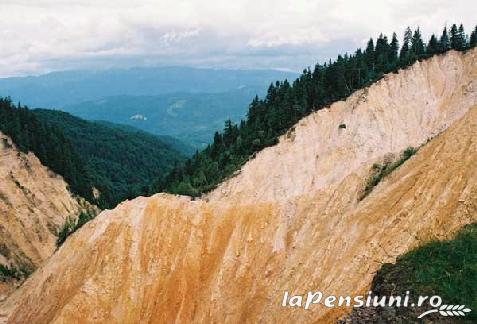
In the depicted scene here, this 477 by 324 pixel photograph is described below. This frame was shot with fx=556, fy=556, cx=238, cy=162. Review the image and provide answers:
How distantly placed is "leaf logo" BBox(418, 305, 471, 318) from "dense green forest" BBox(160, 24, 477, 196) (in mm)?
33223

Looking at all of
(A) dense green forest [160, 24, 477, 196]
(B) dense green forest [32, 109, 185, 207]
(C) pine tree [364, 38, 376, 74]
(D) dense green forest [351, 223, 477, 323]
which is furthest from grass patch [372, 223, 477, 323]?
Answer: (B) dense green forest [32, 109, 185, 207]

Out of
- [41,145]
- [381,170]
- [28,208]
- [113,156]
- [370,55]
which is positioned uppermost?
[370,55]

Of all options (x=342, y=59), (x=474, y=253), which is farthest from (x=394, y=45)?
(x=474, y=253)

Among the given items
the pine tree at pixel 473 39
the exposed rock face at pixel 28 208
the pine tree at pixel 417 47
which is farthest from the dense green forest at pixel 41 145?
the pine tree at pixel 473 39

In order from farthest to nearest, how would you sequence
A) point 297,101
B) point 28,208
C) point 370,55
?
point 28,208, point 370,55, point 297,101

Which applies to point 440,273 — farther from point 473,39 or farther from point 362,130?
point 473,39

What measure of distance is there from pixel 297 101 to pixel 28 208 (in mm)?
48184

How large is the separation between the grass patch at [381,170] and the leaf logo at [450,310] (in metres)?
20.3

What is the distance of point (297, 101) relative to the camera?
63.4 meters

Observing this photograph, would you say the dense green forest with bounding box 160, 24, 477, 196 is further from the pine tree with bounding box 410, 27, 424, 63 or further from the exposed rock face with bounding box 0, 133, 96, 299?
the exposed rock face with bounding box 0, 133, 96, 299

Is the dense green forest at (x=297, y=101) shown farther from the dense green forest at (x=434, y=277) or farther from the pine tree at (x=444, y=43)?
the dense green forest at (x=434, y=277)

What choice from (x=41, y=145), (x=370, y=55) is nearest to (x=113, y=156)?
(x=41, y=145)

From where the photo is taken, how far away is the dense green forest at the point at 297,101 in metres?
59.4

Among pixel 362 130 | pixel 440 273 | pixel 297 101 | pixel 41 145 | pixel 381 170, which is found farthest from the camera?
pixel 41 145
